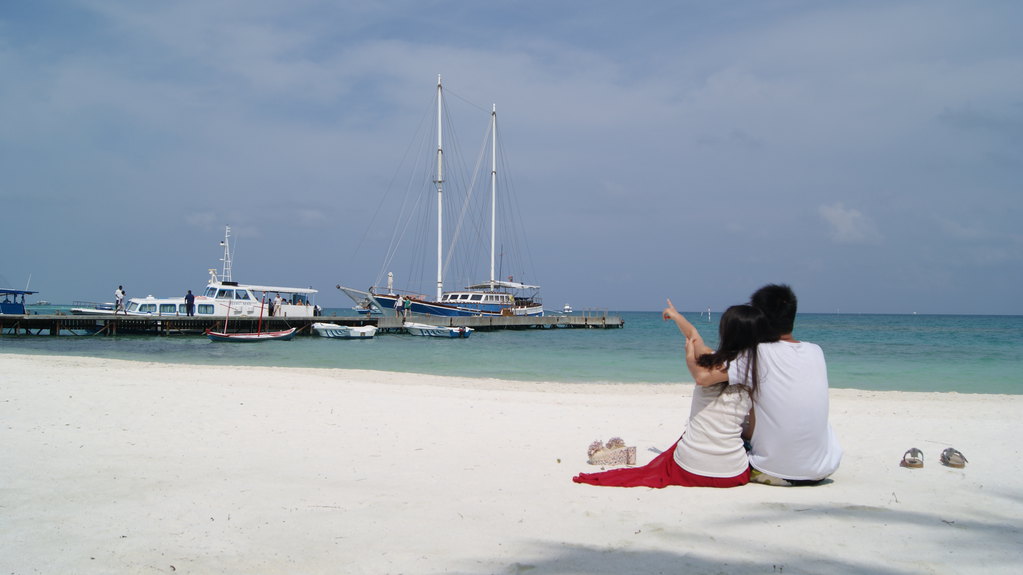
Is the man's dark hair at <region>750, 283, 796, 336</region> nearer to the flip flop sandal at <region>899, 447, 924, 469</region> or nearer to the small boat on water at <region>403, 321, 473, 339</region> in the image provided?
the flip flop sandal at <region>899, 447, 924, 469</region>

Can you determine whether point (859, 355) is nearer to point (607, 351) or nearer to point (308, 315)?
point (607, 351)

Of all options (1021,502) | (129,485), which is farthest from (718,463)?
(129,485)

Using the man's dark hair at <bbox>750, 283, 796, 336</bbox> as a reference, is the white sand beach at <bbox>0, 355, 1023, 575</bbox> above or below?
below

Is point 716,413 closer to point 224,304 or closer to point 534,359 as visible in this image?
point 534,359

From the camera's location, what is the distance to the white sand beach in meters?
3.46

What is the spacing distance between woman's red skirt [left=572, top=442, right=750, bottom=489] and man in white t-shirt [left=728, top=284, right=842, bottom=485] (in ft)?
0.80

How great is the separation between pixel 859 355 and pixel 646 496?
29450 mm

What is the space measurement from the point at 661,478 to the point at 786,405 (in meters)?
1.04

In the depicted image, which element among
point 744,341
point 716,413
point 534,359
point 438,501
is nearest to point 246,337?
point 534,359

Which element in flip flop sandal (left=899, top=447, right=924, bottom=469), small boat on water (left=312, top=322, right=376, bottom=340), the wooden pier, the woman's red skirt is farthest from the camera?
small boat on water (left=312, top=322, right=376, bottom=340)

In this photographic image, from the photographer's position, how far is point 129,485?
4910mm

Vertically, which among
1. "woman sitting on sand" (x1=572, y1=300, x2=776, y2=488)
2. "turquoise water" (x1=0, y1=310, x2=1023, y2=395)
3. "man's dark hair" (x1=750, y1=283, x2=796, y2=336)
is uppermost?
"man's dark hair" (x1=750, y1=283, x2=796, y2=336)

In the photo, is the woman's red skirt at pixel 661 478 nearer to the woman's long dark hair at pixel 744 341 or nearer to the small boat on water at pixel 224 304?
the woman's long dark hair at pixel 744 341

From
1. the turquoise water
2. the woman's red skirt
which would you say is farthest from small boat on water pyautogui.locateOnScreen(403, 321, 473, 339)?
the woman's red skirt
